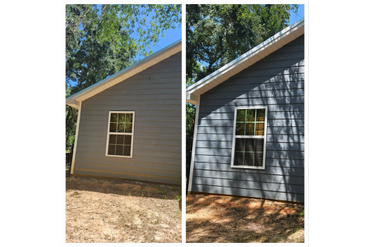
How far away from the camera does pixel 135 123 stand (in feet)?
7.67

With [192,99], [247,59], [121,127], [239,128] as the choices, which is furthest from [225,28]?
[121,127]

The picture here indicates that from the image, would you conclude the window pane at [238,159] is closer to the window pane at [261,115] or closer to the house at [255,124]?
the house at [255,124]

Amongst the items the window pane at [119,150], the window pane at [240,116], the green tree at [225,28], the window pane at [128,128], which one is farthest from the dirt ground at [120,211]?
the green tree at [225,28]

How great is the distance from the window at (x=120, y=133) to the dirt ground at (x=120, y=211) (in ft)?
0.94

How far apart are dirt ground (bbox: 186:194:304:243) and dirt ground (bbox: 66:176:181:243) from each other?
7.6 inches

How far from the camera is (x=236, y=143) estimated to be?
2.09 metres

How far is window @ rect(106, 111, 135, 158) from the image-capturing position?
7.44ft

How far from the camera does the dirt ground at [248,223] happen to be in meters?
1.91

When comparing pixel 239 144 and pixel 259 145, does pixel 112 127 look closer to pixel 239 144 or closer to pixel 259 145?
pixel 239 144

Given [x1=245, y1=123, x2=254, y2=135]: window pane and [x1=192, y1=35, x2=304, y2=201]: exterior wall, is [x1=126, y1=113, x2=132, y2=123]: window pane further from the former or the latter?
[x1=245, y1=123, x2=254, y2=135]: window pane
